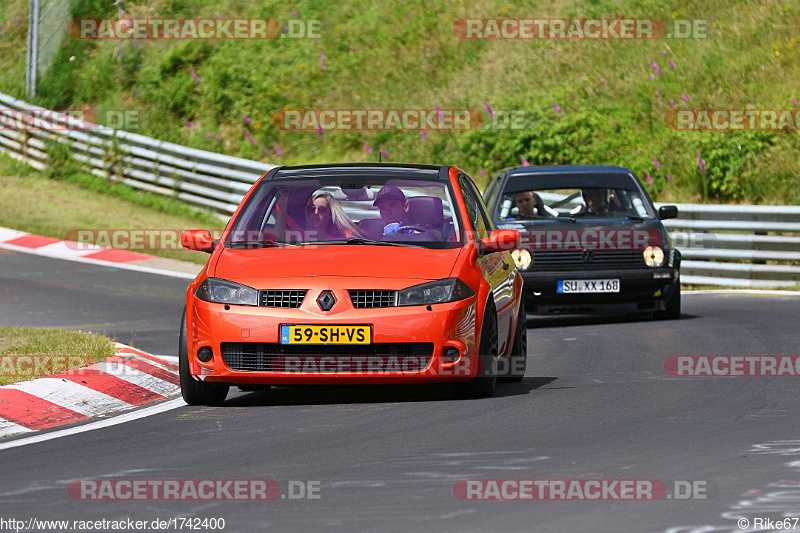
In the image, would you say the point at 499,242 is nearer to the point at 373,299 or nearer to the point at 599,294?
the point at 373,299

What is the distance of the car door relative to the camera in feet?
32.4

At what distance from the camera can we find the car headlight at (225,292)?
912 centimetres

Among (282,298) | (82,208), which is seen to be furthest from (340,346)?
(82,208)

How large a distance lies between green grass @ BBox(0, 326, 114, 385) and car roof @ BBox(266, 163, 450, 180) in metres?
1.88

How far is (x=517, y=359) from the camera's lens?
10836 millimetres

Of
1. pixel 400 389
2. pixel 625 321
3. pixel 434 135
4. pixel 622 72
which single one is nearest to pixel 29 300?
pixel 625 321

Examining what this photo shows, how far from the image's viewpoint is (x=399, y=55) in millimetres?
31781

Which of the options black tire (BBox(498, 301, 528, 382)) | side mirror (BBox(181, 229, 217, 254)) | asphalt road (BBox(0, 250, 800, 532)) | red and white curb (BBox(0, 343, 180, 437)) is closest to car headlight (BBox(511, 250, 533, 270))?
asphalt road (BBox(0, 250, 800, 532))

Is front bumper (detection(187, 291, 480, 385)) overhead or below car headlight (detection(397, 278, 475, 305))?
below

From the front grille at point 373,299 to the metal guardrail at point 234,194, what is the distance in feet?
37.7

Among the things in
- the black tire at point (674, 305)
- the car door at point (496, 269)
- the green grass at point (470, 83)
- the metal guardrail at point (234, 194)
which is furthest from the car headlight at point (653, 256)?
the green grass at point (470, 83)

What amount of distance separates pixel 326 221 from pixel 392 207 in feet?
1.48

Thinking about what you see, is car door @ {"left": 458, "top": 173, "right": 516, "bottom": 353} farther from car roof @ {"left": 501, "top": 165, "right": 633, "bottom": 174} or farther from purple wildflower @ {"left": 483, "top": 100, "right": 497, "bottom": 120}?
purple wildflower @ {"left": 483, "top": 100, "right": 497, "bottom": 120}

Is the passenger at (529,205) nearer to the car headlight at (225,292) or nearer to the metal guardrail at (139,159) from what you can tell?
the car headlight at (225,292)
